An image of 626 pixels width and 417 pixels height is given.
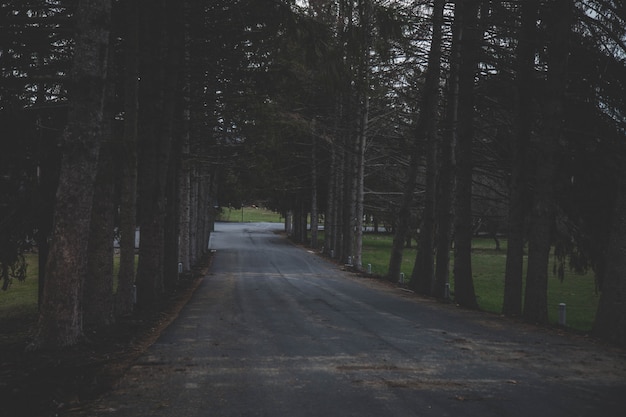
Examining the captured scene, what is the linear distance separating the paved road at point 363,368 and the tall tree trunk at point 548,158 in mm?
1148

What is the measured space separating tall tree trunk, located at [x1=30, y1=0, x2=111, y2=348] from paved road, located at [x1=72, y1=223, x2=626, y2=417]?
1.34m

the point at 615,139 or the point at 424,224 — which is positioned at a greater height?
the point at 615,139

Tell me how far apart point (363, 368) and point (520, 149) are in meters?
9.02

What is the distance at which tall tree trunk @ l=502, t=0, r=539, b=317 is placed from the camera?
1438 cm

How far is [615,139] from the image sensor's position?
1346 cm

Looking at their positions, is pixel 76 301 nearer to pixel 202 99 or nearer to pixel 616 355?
pixel 616 355

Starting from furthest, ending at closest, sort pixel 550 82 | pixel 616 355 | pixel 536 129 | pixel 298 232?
pixel 298 232, pixel 536 129, pixel 550 82, pixel 616 355

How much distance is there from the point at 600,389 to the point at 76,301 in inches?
261

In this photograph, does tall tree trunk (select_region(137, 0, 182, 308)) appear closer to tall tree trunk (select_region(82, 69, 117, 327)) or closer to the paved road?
the paved road

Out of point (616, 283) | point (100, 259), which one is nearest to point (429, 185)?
point (616, 283)

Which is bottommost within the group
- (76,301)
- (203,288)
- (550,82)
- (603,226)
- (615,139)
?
(203,288)

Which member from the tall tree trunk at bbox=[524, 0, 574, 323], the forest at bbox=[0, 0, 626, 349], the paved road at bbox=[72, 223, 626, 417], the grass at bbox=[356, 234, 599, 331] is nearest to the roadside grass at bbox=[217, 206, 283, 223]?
the grass at bbox=[356, 234, 599, 331]

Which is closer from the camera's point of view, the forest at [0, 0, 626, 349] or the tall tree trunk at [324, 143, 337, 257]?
the forest at [0, 0, 626, 349]

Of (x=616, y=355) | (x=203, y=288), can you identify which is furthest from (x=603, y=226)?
(x=203, y=288)
